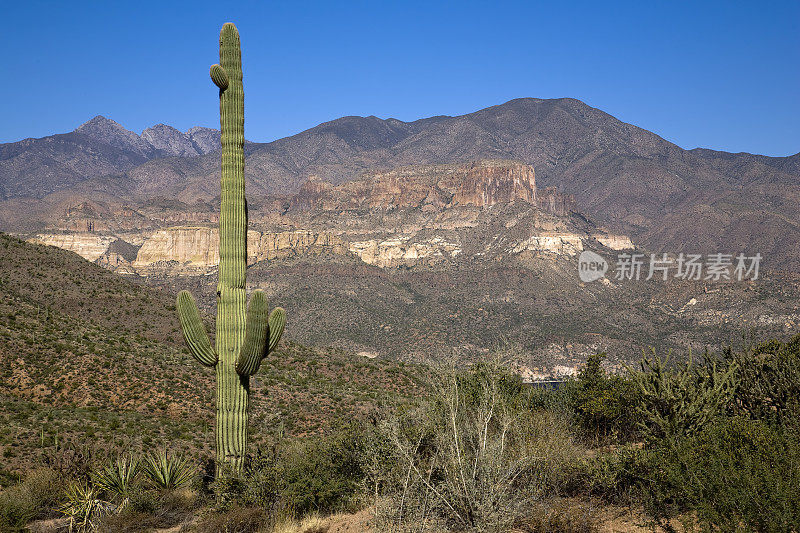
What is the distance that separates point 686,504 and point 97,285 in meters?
40.7

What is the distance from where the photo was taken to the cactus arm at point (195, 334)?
1200cm

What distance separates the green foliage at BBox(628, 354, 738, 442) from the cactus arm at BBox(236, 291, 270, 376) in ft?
31.0

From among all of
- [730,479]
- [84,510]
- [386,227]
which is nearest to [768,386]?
[730,479]

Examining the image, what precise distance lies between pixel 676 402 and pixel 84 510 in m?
13.8

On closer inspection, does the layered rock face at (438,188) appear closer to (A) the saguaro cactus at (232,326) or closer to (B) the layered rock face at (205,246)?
(B) the layered rock face at (205,246)

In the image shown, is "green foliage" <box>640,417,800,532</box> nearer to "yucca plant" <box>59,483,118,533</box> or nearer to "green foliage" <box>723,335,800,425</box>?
"green foliage" <box>723,335,800,425</box>

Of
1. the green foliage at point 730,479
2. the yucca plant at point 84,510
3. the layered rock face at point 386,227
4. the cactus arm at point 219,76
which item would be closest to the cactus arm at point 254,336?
the yucca plant at point 84,510

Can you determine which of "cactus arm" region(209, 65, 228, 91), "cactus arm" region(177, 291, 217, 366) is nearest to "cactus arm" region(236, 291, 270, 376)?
"cactus arm" region(177, 291, 217, 366)

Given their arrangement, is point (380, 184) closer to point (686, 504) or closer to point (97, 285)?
point (97, 285)

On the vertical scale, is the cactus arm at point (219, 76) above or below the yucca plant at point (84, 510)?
above

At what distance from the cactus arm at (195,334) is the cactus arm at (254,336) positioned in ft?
2.22

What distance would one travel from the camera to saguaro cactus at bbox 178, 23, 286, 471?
11.9 m

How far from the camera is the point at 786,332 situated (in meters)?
65.8

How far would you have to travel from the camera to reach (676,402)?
46.2ft
